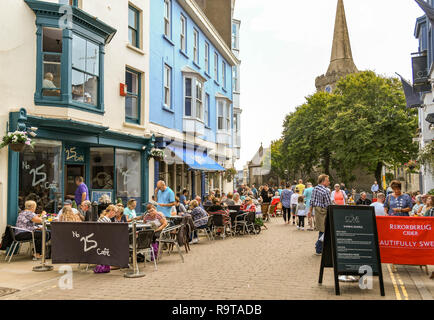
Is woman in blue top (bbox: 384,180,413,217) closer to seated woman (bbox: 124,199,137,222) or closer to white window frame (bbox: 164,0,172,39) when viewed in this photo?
seated woman (bbox: 124,199,137,222)

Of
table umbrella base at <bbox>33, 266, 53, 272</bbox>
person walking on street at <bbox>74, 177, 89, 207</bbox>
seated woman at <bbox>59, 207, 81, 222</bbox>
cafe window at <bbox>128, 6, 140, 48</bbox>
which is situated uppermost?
cafe window at <bbox>128, 6, 140, 48</bbox>

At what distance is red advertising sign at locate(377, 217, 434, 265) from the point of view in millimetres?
7965

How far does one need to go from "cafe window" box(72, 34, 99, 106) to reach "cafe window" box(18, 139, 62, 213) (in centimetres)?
177

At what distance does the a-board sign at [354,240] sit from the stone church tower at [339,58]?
73.1 m

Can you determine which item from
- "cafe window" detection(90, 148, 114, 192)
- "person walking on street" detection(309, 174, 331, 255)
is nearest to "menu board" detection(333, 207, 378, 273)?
"person walking on street" detection(309, 174, 331, 255)

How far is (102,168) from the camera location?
1520cm

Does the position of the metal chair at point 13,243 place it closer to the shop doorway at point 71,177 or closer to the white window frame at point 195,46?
the shop doorway at point 71,177

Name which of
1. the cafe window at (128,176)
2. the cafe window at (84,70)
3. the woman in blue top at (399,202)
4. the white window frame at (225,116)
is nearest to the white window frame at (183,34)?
the white window frame at (225,116)

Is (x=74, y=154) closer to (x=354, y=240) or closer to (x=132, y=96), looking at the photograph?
Result: (x=132, y=96)

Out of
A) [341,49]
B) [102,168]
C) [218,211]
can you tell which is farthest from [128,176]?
[341,49]

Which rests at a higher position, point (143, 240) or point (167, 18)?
point (167, 18)

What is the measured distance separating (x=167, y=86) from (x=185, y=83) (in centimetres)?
205
